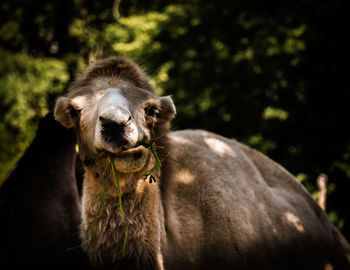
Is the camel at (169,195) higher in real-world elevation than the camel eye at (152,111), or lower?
lower

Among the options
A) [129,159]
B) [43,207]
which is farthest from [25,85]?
[129,159]

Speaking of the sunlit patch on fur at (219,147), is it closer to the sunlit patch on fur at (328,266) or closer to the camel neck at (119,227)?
the camel neck at (119,227)

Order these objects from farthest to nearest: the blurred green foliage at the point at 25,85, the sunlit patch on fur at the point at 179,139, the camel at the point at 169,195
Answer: the blurred green foliage at the point at 25,85
the sunlit patch on fur at the point at 179,139
the camel at the point at 169,195

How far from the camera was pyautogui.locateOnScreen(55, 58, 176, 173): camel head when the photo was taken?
5.57 ft

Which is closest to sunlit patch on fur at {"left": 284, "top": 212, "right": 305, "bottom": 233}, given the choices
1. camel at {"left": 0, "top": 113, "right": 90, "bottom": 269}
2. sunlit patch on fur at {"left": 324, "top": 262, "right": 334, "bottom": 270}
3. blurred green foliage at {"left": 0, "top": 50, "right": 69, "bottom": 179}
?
sunlit patch on fur at {"left": 324, "top": 262, "right": 334, "bottom": 270}

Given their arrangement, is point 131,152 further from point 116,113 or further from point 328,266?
point 328,266

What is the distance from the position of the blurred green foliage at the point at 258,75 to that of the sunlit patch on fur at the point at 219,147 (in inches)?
105

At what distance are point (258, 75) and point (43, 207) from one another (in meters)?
5.52

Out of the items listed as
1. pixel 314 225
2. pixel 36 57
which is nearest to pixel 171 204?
pixel 314 225

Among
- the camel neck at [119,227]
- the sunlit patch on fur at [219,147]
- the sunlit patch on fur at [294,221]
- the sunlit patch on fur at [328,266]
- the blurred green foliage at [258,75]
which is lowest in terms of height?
the sunlit patch on fur at [328,266]

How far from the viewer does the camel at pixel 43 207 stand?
9.07 ft

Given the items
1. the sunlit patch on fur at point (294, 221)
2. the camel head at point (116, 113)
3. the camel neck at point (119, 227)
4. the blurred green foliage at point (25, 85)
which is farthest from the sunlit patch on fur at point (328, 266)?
the blurred green foliage at point (25, 85)

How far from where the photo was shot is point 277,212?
320cm

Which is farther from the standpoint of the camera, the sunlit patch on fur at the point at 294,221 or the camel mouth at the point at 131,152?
the sunlit patch on fur at the point at 294,221
